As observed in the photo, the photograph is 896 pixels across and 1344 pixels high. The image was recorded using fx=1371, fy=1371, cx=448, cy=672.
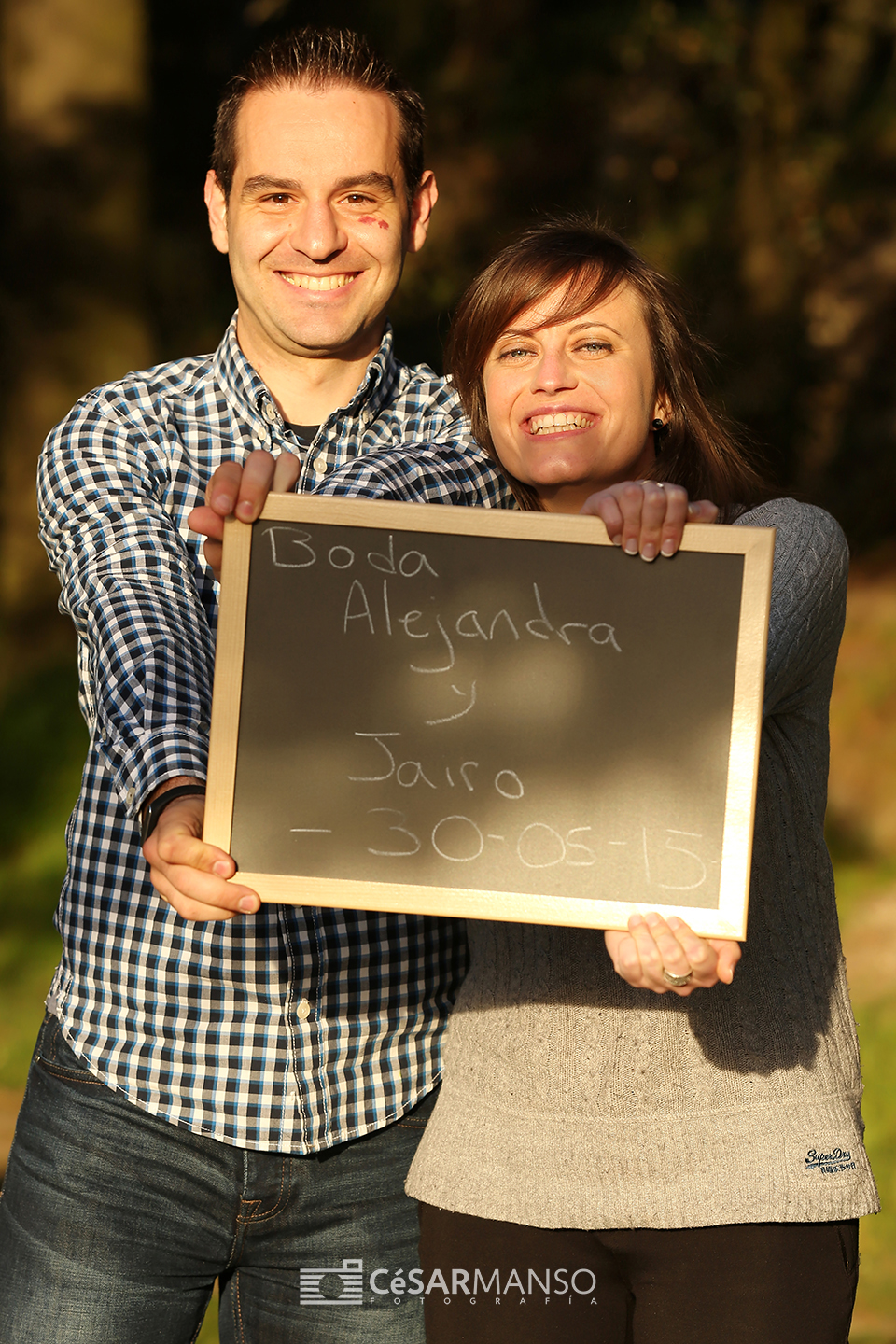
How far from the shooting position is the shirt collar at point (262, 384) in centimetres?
229

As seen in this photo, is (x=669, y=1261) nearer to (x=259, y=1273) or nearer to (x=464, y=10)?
(x=259, y=1273)

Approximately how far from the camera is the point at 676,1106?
1.83 metres

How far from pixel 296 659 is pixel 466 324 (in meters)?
0.81

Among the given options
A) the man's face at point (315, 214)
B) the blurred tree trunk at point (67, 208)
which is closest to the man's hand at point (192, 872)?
the man's face at point (315, 214)

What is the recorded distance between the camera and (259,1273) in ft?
6.96

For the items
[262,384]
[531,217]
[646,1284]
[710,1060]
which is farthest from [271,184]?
[531,217]

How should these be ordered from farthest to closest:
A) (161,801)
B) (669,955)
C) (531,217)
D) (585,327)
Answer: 1. (531,217)
2. (585,327)
3. (161,801)
4. (669,955)

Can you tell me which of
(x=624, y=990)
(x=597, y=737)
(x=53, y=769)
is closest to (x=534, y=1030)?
(x=624, y=990)

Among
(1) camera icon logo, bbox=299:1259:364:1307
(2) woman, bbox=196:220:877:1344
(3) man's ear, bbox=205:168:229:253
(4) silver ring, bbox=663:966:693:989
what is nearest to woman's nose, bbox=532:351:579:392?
(2) woman, bbox=196:220:877:1344

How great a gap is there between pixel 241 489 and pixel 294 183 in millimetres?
827

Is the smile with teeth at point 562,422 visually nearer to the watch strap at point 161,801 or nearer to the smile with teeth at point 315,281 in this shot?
the smile with teeth at point 315,281

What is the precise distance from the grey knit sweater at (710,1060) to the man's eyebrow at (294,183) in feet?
2.92

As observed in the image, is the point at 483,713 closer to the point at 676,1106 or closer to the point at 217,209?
the point at 676,1106

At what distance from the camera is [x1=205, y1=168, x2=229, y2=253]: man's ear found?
244 cm
